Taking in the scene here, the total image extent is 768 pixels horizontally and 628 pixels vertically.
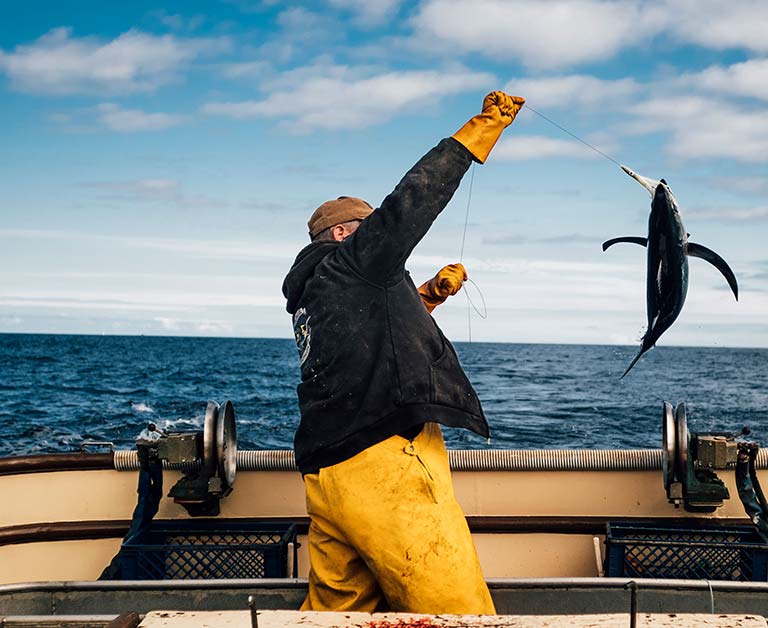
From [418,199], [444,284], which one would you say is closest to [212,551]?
[444,284]

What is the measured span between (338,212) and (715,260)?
202cm

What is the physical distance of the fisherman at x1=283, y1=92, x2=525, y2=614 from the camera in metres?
2.60

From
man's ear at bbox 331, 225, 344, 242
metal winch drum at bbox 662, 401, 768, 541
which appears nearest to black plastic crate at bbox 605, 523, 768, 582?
metal winch drum at bbox 662, 401, 768, 541

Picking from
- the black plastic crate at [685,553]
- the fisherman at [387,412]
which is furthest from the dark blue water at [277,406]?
the fisherman at [387,412]

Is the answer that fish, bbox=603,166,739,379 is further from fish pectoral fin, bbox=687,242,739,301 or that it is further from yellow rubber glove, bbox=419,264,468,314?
yellow rubber glove, bbox=419,264,468,314

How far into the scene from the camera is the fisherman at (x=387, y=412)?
8.54ft

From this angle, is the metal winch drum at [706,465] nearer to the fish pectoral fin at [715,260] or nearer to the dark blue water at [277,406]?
the fish pectoral fin at [715,260]

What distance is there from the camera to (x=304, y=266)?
295 cm

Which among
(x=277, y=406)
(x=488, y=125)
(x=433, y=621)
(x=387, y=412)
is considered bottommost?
(x=277, y=406)

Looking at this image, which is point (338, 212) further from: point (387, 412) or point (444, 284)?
point (444, 284)

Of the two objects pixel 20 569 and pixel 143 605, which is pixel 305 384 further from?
pixel 20 569

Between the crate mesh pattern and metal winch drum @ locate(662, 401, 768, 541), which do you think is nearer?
the crate mesh pattern

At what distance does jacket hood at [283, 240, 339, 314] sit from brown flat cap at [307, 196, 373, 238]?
0.09 meters

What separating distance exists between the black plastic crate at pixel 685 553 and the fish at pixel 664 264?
1.22 m
